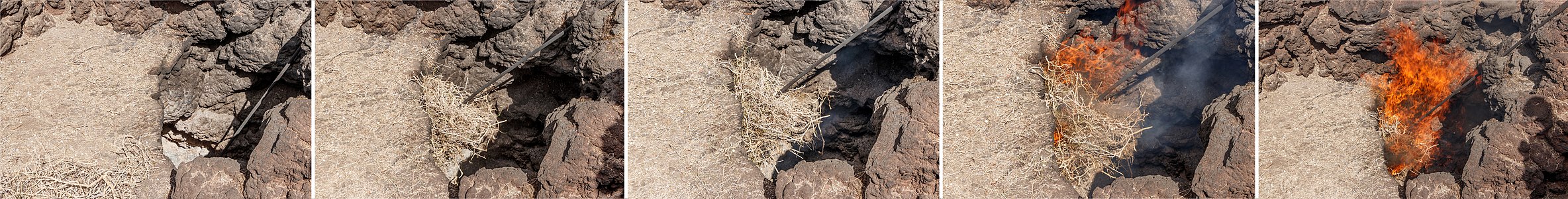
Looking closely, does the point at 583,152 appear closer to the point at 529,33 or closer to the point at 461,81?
the point at 529,33

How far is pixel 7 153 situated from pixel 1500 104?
6072 millimetres

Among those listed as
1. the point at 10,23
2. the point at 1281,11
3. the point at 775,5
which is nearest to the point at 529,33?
the point at 775,5

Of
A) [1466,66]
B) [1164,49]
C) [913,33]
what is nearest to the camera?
[913,33]

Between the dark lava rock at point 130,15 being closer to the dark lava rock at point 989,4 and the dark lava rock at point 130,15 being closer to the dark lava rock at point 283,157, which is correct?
the dark lava rock at point 283,157

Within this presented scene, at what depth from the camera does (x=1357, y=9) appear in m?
4.06

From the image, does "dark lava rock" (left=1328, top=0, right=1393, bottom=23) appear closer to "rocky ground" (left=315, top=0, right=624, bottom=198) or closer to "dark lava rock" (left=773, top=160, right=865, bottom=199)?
"dark lava rock" (left=773, top=160, right=865, bottom=199)

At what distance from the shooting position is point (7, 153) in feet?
13.7

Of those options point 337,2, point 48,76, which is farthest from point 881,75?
point 48,76

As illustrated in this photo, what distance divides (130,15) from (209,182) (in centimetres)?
85

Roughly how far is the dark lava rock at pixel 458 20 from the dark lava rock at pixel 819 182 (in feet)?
4.23

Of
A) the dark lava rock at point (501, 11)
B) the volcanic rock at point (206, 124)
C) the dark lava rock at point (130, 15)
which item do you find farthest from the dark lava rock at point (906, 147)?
the dark lava rock at point (130, 15)

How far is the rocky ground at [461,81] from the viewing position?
3631 millimetres

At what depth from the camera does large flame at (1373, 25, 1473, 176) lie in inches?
166

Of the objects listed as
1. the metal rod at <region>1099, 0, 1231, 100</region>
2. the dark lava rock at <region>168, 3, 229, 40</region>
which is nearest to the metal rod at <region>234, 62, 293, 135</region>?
the dark lava rock at <region>168, 3, 229, 40</region>
